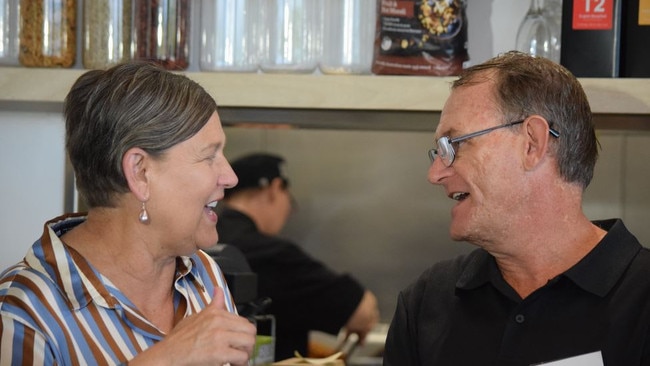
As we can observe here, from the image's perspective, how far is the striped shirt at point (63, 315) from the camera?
128 centimetres

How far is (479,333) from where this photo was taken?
1602mm

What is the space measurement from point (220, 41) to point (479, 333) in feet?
2.89

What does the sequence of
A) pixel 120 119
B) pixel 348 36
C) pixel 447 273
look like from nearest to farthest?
pixel 120 119
pixel 447 273
pixel 348 36

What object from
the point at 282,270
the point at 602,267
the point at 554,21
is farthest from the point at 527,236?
the point at 282,270

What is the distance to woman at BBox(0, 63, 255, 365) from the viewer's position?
4.42 feet

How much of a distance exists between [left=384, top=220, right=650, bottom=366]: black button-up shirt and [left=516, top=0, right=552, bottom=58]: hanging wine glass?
1.72ft

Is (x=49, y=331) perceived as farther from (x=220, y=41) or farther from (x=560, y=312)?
(x=220, y=41)

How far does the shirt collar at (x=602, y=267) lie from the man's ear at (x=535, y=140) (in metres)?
0.16

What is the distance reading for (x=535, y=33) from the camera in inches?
81.9

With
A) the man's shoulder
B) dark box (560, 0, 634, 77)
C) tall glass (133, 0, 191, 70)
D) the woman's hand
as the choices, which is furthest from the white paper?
tall glass (133, 0, 191, 70)

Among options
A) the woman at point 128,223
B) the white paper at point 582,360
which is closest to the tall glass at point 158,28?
the woman at point 128,223

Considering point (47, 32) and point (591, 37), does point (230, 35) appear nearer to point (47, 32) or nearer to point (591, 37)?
point (47, 32)

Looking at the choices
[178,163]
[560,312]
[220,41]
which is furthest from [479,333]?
[220,41]

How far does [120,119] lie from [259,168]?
2.77 ft
